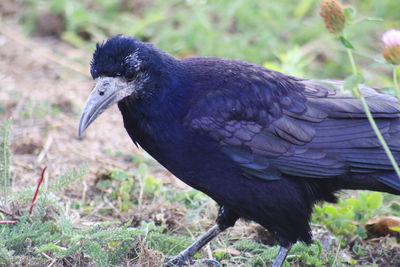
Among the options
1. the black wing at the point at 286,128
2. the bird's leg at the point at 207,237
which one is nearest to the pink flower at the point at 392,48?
the black wing at the point at 286,128

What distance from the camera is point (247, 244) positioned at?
4.55m

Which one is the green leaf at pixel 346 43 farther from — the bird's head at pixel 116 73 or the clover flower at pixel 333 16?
the bird's head at pixel 116 73

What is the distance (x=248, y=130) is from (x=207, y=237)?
0.94 metres

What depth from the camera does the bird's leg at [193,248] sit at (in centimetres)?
450

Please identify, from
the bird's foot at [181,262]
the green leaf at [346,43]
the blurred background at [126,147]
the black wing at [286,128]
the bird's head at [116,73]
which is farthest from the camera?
the bird's foot at [181,262]

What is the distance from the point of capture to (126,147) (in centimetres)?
608

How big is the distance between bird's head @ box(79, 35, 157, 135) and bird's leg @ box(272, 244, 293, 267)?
1425 millimetres

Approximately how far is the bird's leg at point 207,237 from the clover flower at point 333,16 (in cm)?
161

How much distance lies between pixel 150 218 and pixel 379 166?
1758 millimetres

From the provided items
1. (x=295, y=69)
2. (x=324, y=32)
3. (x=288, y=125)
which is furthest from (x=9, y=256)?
(x=324, y=32)

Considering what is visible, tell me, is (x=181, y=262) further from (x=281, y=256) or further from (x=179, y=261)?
(x=281, y=256)

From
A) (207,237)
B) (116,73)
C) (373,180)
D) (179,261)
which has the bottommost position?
(179,261)

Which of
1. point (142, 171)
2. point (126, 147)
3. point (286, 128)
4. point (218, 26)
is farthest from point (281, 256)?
point (218, 26)

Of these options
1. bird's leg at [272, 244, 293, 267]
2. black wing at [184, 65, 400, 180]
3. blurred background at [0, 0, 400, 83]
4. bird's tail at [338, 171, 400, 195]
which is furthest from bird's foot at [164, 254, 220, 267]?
blurred background at [0, 0, 400, 83]
